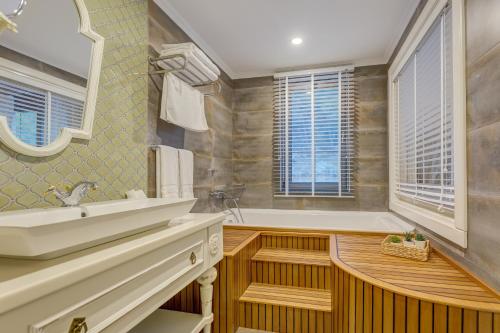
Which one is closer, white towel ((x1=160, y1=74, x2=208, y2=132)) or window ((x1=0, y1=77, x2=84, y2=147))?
window ((x1=0, y1=77, x2=84, y2=147))

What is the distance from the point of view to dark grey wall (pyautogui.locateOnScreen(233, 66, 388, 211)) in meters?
3.28

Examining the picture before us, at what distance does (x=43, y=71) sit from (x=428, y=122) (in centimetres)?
244

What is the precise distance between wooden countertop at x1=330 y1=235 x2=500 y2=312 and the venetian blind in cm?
41

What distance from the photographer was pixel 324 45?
290 cm

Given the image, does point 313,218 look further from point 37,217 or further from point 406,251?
point 37,217

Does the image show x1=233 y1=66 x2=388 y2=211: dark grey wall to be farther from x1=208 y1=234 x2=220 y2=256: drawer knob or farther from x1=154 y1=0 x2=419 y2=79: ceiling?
x1=208 y1=234 x2=220 y2=256: drawer knob

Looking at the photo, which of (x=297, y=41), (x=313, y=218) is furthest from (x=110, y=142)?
(x=313, y=218)

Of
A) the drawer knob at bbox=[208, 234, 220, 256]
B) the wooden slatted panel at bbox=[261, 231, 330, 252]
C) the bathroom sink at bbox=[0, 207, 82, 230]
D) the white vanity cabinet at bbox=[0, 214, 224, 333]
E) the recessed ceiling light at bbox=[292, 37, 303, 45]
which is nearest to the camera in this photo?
the white vanity cabinet at bbox=[0, 214, 224, 333]

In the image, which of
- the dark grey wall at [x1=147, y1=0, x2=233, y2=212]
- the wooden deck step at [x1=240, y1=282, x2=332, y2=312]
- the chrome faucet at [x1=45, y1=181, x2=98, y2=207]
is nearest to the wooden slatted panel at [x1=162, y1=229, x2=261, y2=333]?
the wooden deck step at [x1=240, y1=282, x2=332, y2=312]

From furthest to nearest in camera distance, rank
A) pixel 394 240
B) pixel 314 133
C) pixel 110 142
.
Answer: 1. pixel 314 133
2. pixel 394 240
3. pixel 110 142

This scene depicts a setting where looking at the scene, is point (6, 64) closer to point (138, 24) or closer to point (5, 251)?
point (5, 251)

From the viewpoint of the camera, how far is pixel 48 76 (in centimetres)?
128

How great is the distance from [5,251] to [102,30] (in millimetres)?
1368

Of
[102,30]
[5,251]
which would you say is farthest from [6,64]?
[5,251]
